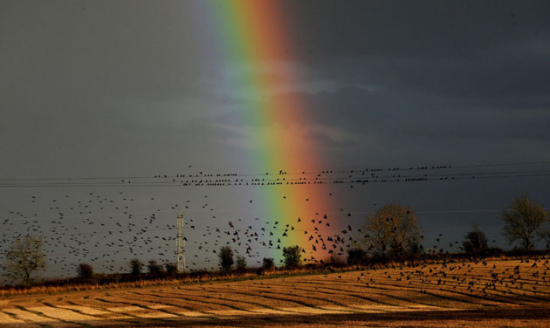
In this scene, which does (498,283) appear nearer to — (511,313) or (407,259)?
(511,313)

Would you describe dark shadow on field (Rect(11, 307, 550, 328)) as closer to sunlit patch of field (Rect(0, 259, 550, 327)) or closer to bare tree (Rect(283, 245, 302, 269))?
sunlit patch of field (Rect(0, 259, 550, 327))

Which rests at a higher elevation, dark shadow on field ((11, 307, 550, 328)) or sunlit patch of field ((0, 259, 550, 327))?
sunlit patch of field ((0, 259, 550, 327))

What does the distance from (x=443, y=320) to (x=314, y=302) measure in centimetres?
1843

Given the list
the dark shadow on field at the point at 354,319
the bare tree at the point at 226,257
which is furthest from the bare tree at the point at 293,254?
the dark shadow on field at the point at 354,319

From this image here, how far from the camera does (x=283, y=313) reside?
60281 millimetres

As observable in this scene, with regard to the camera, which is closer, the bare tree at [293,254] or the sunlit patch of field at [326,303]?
the sunlit patch of field at [326,303]

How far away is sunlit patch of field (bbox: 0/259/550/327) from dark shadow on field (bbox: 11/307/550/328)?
0.23ft

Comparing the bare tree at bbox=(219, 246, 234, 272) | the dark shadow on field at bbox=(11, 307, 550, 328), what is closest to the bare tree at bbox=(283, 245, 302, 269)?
the bare tree at bbox=(219, 246, 234, 272)

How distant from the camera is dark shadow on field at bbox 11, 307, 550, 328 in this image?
51.7 metres

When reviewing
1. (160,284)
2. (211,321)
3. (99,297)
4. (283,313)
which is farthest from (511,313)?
(160,284)

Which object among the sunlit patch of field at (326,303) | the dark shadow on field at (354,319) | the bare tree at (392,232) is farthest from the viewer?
the bare tree at (392,232)

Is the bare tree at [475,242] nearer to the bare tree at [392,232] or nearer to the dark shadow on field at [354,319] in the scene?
the bare tree at [392,232]

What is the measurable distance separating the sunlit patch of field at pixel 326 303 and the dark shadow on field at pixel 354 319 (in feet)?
0.23

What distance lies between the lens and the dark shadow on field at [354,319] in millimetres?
51688
